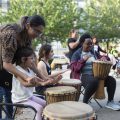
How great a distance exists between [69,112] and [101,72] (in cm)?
288

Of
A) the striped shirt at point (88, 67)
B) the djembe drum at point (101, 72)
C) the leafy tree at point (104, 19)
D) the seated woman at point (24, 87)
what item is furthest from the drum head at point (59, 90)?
the leafy tree at point (104, 19)

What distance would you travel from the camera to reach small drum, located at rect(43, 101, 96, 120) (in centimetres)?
334

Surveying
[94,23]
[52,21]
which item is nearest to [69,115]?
[52,21]

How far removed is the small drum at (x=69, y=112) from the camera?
131 inches

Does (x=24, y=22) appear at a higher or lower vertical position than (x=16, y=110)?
higher

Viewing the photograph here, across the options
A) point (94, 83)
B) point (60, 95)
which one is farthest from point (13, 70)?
point (94, 83)

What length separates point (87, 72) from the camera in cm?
639

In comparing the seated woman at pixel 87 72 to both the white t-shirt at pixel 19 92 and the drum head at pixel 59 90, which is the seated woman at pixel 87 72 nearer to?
the drum head at pixel 59 90

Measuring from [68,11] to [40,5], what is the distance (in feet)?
8.70

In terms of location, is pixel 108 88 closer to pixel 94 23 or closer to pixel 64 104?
pixel 64 104

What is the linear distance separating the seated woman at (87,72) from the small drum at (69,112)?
262 cm

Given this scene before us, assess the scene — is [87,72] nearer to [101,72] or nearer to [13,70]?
[101,72]

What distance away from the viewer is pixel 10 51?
12.3 feet

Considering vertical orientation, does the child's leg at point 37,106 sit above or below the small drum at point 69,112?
below
